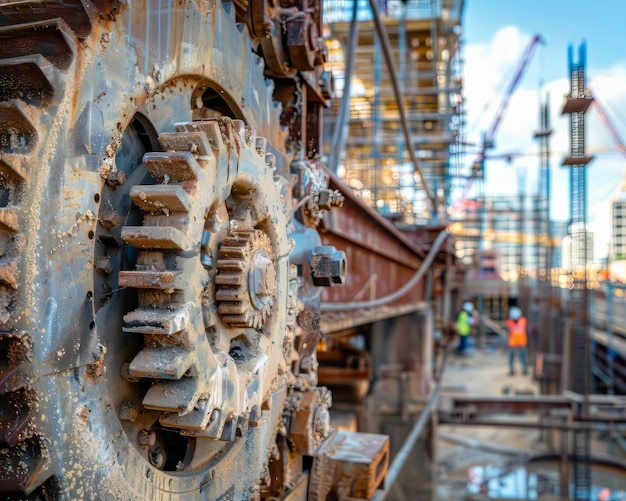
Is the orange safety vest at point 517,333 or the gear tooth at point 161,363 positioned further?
the orange safety vest at point 517,333

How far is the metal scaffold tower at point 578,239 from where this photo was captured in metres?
5.09

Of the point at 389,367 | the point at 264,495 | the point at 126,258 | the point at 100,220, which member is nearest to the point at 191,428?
the point at 126,258

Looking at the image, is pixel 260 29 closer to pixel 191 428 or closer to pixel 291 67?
pixel 291 67

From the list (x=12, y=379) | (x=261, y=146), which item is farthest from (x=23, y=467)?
(x=261, y=146)

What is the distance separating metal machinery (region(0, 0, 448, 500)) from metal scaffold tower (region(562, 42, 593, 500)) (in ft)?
10.7

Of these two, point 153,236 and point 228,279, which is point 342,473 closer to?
point 228,279

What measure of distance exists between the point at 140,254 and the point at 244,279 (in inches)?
14.5

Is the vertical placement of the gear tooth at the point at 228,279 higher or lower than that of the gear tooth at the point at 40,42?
lower

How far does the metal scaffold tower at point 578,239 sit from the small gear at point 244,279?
12.1 feet

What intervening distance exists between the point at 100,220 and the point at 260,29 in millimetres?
1311

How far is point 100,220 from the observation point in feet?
5.61

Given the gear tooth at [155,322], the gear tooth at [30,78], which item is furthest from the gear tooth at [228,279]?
the gear tooth at [30,78]

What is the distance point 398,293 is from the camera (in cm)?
712

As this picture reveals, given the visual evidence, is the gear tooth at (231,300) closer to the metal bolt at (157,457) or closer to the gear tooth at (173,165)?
the gear tooth at (173,165)
